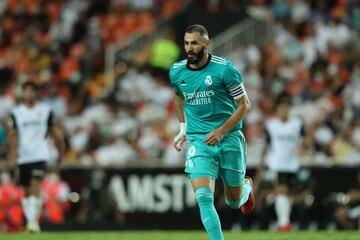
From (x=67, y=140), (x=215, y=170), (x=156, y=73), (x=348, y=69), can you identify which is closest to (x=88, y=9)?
(x=156, y=73)

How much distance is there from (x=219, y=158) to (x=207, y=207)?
0.83 meters

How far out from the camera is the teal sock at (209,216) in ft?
38.8

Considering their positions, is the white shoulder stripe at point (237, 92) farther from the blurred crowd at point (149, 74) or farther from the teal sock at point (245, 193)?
the blurred crowd at point (149, 74)

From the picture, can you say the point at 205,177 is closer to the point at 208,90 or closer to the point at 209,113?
the point at 209,113

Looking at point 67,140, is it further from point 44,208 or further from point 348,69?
point 348,69

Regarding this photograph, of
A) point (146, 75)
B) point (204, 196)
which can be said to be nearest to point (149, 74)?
point (146, 75)

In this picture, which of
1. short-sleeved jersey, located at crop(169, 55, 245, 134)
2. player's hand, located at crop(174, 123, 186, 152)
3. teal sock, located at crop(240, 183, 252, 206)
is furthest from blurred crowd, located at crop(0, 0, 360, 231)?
short-sleeved jersey, located at crop(169, 55, 245, 134)

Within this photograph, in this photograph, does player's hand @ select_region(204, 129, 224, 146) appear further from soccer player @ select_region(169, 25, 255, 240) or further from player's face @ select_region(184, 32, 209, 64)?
player's face @ select_region(184, 32, 209, 64)

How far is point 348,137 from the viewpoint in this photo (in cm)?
2264

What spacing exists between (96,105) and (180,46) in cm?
306

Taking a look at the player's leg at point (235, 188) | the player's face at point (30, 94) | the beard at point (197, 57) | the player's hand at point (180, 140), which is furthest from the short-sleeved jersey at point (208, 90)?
the player's face at point (30, 94)

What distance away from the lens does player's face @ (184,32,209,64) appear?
1220cm

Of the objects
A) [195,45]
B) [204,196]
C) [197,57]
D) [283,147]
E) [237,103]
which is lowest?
[283,147]

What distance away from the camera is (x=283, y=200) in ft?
62.2
